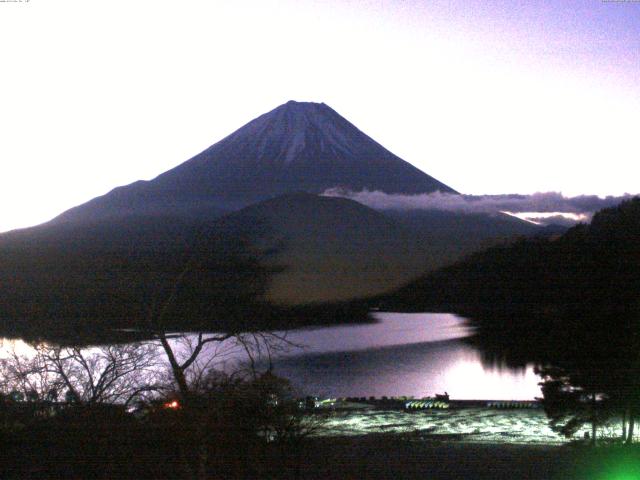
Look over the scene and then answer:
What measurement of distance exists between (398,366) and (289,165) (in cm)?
2594

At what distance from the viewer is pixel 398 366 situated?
789 inches

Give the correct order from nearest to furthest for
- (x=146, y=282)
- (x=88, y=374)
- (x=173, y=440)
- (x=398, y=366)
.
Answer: (x=173, y=440) < (x=146, y=282) < (x=88, y=374) < (x=398, y=366)

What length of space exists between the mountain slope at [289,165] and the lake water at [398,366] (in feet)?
41.8

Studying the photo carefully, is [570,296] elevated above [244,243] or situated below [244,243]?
below

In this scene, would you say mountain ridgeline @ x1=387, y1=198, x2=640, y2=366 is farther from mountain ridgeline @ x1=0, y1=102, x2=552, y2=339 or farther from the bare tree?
the bare tree

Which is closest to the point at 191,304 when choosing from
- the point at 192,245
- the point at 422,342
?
the point at 192,245

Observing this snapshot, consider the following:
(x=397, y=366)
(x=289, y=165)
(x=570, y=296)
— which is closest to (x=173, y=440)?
(x=570, y=296)

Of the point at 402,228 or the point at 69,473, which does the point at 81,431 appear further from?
the point at 402,228

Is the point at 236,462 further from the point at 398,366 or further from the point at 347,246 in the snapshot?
the point at 347,246

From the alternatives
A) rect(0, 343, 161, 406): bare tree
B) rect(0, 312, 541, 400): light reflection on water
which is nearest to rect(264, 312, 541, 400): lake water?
rect(0, 312, 541, 400): light reflection on water

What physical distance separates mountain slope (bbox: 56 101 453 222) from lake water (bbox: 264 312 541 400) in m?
12.7

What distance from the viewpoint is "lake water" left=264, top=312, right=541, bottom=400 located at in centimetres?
1496

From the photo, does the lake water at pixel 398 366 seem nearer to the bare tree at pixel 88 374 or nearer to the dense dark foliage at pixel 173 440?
the bare tree at pixel 88 374

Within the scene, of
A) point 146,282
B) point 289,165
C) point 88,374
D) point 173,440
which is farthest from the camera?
point 289,165
